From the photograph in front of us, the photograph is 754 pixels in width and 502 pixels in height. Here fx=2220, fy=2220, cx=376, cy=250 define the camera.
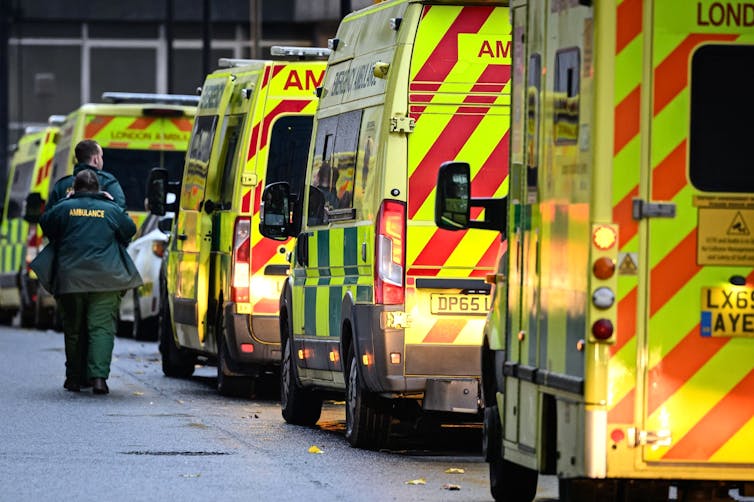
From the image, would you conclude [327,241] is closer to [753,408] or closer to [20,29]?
[753,408]

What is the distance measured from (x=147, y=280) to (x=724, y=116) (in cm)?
1595

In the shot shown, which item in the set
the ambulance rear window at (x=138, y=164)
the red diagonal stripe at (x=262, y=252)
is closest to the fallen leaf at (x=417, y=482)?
the red diagonal stripe at (x=262, y=252)

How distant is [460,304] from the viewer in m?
12.3

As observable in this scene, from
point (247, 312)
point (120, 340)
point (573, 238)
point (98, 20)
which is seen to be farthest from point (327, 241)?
point (98, 20)

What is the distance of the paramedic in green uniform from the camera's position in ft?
55.4

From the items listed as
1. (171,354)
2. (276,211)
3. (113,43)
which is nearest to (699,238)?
(276,211)

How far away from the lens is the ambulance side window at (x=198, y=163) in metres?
17.7

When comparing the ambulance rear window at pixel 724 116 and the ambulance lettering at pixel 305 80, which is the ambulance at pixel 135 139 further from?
the ambulance rear window at pixel 724 116

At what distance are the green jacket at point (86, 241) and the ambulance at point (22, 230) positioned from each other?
41.7 ft

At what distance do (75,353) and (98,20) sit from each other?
35667 mm

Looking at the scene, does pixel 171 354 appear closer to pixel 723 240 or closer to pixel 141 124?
pixel 141 124

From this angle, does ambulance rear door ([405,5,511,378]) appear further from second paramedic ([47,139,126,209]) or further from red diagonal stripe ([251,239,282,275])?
second paramedic ([47,139,126,209])

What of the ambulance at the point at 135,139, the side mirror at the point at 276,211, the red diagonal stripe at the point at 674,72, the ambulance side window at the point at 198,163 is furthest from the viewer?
the ambulance at the point at 135,139

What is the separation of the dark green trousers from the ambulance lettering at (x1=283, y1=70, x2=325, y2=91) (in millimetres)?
2194
